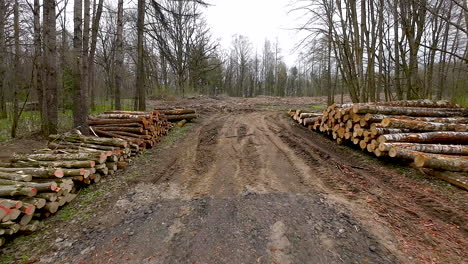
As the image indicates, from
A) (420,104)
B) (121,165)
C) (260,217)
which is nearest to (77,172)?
(121,165)

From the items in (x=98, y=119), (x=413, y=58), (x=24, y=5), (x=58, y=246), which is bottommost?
(x=58, y=246)

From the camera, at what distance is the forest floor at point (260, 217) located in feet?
9.64

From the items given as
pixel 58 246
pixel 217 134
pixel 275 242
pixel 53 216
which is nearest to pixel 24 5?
pixel 217 134

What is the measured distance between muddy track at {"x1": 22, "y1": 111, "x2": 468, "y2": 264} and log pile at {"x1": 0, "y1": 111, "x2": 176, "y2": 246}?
883 millimetres

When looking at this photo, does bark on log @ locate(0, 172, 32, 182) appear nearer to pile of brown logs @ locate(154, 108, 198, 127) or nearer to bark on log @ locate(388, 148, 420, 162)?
pile of brown logs @ locate(154, 108, 198, 127)

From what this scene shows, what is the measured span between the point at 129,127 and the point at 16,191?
4.15m

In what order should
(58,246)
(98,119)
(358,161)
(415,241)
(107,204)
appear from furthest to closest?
(98,119)
(358,161)
(107,204)
(58,246)
(415,241)

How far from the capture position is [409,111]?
7.12 metres

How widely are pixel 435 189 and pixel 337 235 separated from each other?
2563mm

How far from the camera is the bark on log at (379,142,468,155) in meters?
5.30

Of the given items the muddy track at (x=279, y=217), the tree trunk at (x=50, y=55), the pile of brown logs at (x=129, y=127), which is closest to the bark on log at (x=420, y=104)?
the muddy track at (x=279, y=217)

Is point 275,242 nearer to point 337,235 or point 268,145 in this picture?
point 337,235

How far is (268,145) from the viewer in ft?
24.7

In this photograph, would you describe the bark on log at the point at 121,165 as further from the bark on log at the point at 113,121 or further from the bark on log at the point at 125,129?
the bark on log at the point at 113,121
